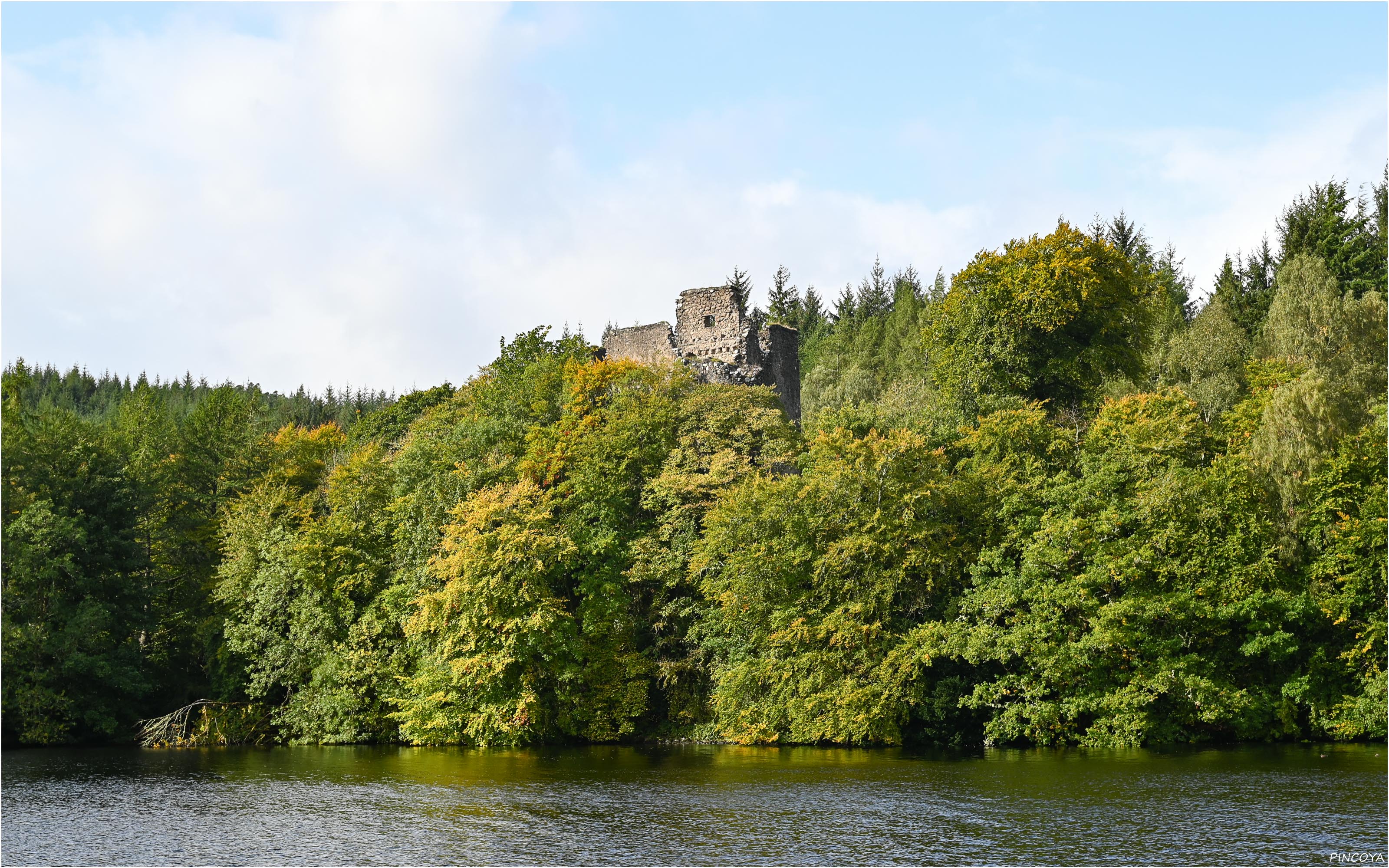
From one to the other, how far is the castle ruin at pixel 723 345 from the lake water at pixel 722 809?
1569cm

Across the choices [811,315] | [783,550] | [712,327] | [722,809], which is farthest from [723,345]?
[811,315]

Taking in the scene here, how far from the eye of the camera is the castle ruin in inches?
1764

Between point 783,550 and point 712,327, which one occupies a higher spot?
point 712,327

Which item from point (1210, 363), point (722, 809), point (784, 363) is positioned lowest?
point (722, 809)

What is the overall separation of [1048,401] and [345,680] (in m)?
24.5

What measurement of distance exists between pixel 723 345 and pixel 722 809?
24.2 metres

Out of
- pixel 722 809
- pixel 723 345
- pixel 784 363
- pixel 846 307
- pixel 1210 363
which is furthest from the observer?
pixel 846 307

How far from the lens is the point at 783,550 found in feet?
113

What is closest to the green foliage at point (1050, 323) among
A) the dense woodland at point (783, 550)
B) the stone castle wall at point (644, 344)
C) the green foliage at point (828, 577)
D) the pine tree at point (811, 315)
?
the dense woodland at point (783, 550)

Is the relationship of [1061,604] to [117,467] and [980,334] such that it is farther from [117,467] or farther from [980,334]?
[117,467]

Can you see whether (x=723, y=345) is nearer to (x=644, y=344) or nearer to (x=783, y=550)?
(x=644, y=344)

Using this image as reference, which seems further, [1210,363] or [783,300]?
[783,300]

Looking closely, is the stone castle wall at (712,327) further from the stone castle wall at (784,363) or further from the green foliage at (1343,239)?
the green foliage at (1343,239)

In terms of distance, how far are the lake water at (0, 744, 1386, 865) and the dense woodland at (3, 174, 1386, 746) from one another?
2.41 metres
